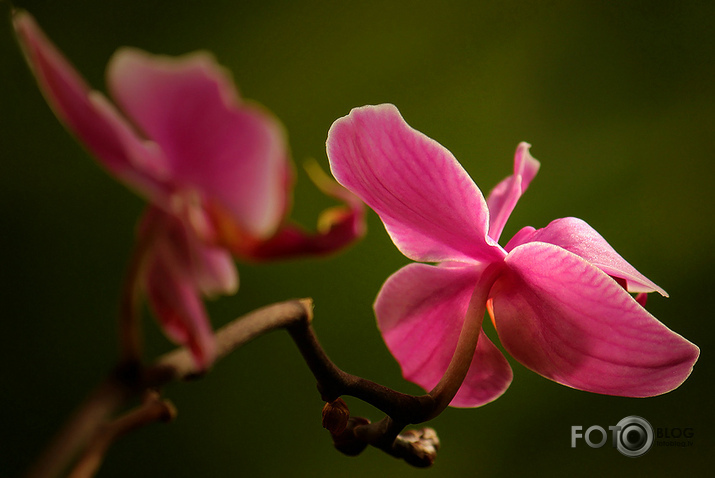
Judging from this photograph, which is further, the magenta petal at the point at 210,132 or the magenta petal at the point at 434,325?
the magenta petal at the point at 434,325

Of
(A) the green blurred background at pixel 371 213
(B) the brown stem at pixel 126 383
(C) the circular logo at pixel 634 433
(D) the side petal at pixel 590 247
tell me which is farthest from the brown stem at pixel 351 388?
(A) the green blurred background at pixel 371 213

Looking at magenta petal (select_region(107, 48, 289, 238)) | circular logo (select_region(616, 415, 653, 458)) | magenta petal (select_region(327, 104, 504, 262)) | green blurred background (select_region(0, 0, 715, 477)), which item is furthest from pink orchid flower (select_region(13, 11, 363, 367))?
green blurred background (select_region(0, 0, 715, 477))

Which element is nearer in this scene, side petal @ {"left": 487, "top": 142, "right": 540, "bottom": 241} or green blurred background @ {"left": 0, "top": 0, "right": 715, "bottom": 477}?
side petal @ {"left": 487, "top": 142, "right": 540, "bottom": 241}

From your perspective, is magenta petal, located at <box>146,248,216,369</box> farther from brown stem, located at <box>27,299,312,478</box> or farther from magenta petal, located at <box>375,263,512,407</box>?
magenta petal, located at <box>375,263,512,407</box>

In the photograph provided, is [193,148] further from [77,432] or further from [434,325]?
[434,325]

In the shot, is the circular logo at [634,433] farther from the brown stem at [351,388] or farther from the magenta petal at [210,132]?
the magenta petal at [210,132]

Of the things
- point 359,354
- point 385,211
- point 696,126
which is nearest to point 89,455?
point 385,211

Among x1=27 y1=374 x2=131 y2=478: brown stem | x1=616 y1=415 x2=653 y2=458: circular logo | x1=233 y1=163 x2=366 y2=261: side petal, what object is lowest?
x1=616 y1=415 x2=653 y2=458: circular logo
